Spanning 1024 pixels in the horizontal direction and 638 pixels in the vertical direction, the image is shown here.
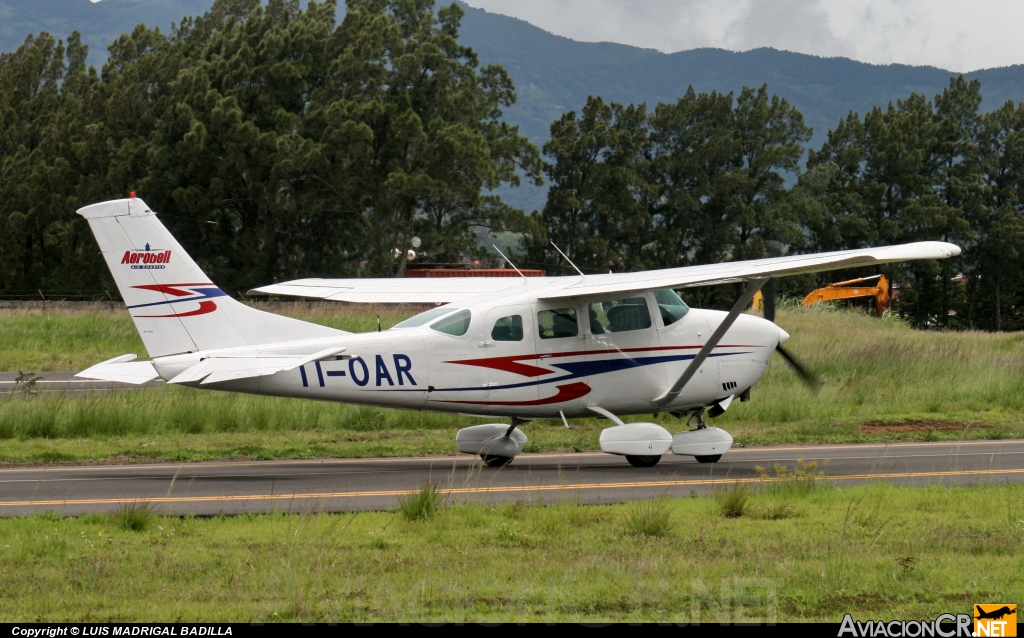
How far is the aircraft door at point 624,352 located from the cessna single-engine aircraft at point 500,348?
0.05 ft

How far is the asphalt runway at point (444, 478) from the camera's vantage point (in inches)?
444

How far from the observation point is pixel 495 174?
5800 centimetres

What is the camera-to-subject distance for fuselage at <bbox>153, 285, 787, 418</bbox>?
13.4 m

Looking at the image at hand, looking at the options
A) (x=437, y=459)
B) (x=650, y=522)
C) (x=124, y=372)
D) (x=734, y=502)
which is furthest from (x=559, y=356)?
(x=124, y=372)

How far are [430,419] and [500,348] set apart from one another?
5.37 meters

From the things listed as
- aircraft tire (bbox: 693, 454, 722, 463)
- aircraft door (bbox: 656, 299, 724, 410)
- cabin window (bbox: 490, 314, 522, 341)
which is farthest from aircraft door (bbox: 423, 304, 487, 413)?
aircraft tire (bbox: 693, 454, 722, 463)

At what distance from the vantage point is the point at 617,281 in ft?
48.0

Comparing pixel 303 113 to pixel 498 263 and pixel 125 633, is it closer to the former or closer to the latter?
pixel 498 263

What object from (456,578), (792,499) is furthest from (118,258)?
(792,499)

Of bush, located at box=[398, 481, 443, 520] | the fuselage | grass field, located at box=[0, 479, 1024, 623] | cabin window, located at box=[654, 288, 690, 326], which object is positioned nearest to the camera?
grass field, located at box=[0, 479, 1024, 623]

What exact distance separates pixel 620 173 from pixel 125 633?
67515mm

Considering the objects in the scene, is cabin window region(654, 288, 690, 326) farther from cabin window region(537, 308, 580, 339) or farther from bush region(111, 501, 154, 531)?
bush region(111, 501, 154, 531)

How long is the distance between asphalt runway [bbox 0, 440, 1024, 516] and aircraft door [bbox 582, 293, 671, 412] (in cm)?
104

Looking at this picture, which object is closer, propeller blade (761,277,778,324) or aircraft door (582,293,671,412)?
aircraft door (582,293,671,412)
